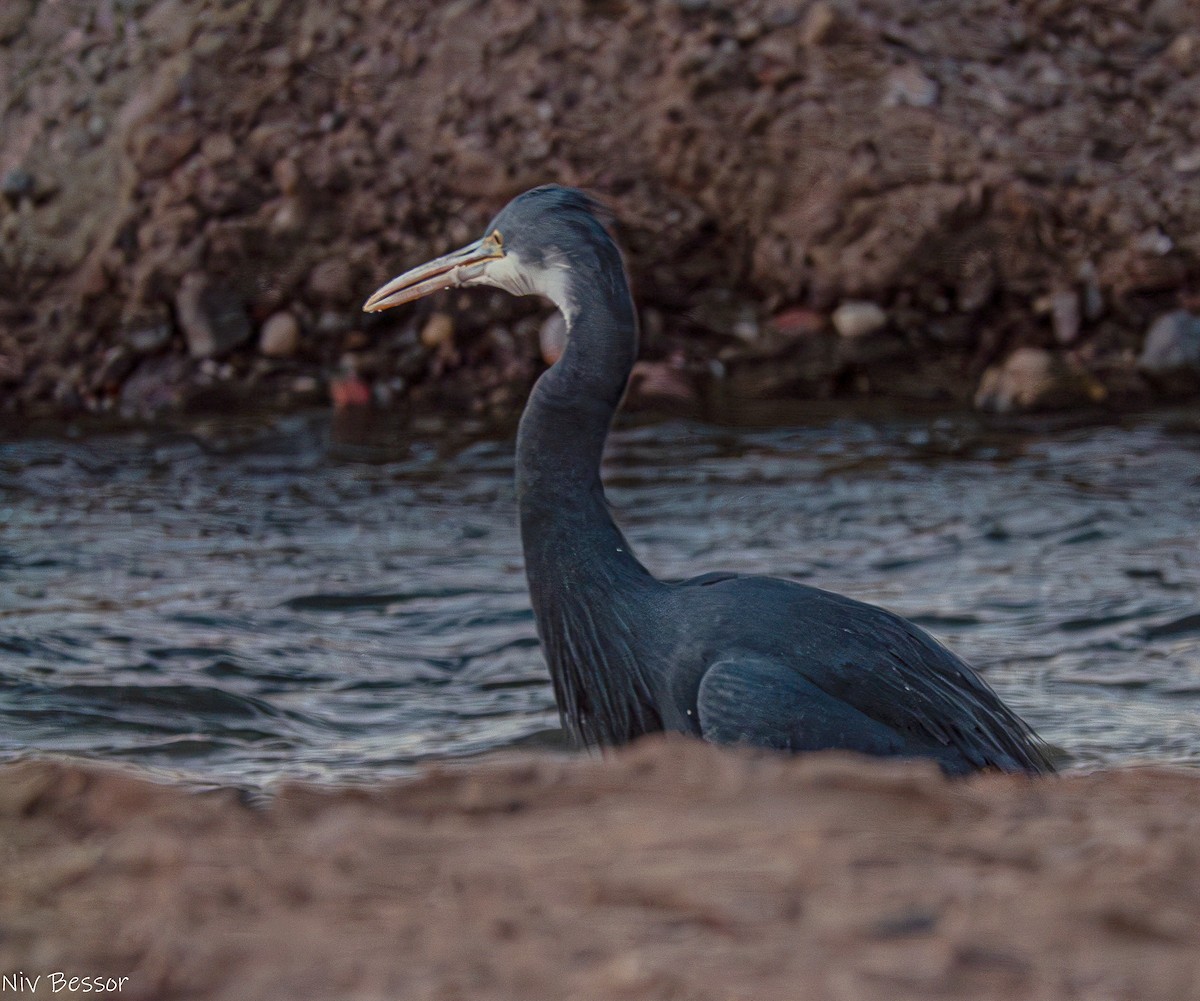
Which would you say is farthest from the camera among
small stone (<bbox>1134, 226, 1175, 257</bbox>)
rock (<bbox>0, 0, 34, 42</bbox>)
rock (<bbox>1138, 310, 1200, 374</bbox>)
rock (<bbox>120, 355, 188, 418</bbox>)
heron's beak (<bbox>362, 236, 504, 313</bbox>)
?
rock (<bbox>0, 0, 34, 42</bbox>)

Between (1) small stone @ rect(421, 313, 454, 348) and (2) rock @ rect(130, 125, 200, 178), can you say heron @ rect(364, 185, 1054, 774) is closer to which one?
(1) small stone @ rect(421, 313, 454, 348)

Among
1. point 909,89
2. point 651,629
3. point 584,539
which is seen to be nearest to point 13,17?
point 909,89

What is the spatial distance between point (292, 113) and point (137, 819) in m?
7.68

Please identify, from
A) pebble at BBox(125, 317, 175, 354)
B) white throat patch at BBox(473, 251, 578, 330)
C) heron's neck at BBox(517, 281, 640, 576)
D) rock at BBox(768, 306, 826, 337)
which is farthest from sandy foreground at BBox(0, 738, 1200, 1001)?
pebble at BBox(125, 317, 175, 354)

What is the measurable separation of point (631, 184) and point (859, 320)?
1517 millimetres

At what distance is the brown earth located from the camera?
30.7 ft

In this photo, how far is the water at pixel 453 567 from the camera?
5578 mm

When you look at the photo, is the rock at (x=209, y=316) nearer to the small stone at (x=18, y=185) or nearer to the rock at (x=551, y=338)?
the small stone at (x=18, y=185)

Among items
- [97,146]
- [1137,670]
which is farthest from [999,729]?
[97,146]

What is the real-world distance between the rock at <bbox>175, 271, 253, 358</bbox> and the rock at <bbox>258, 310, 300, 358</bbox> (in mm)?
94

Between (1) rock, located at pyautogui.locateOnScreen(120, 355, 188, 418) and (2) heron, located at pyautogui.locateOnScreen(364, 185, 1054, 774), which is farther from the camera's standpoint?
(1) rock, located at pyautogui.locateOnScreen(120, 355, 188, 418)

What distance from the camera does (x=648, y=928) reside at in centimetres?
219

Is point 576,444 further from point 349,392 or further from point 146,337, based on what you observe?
point 146,337

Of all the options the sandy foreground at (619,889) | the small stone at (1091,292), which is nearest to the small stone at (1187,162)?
the small stone at (1091,292)
